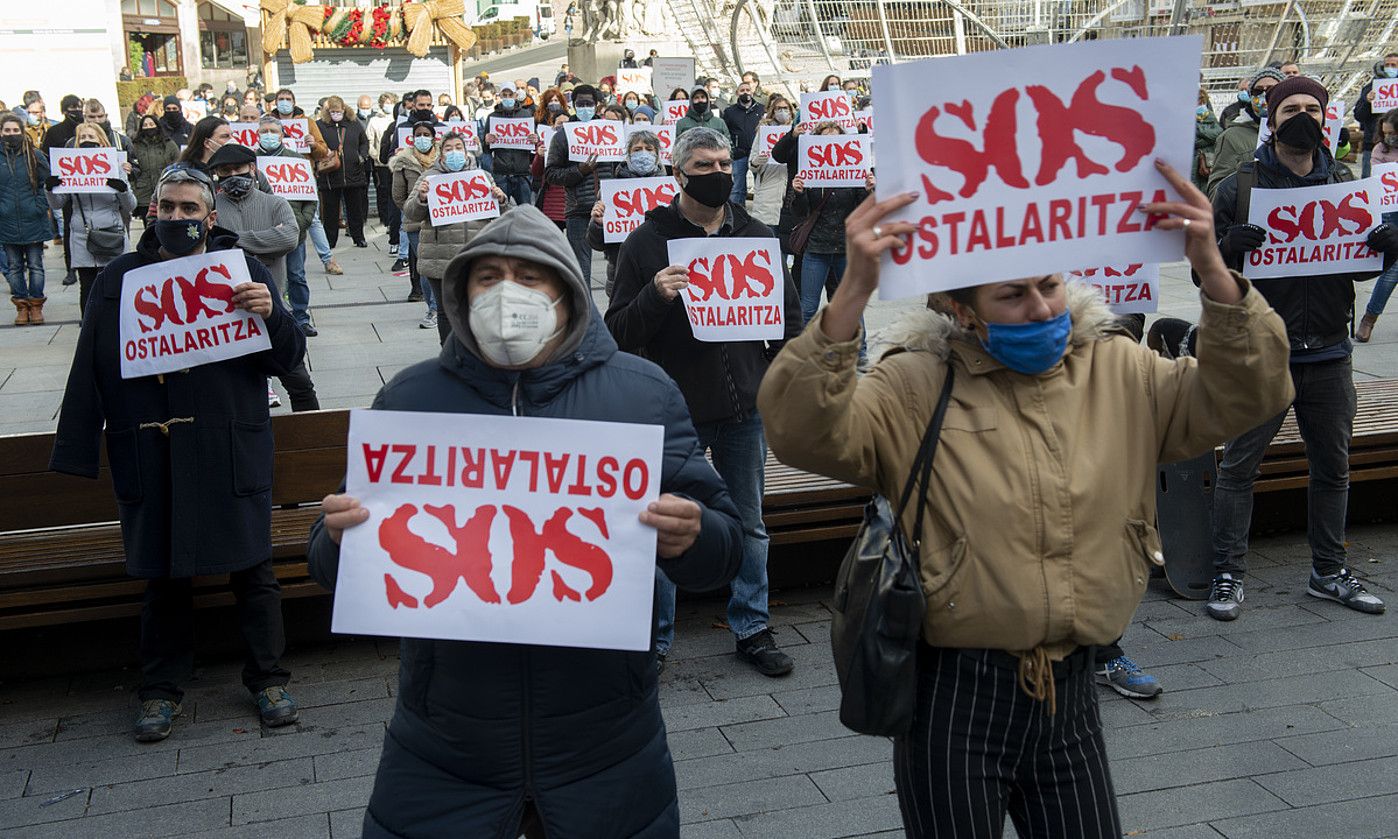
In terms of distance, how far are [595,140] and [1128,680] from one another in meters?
8.77

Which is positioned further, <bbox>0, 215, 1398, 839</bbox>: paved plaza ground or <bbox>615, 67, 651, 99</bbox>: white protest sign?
<bbox>615, 67, 651, 99</bbox>: white protest sign

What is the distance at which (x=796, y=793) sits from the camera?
4.42 metres

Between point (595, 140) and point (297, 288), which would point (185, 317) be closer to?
point (297, 288)

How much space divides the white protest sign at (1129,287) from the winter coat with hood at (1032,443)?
2.76m

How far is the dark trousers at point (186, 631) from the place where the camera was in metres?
4.97

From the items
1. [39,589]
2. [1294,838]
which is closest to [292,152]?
[39,589]

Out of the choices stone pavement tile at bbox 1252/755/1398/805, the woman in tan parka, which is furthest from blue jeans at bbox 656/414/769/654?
the woman in tan parka

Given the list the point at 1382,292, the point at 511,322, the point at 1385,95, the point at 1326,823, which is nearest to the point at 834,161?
the point at 1382,292

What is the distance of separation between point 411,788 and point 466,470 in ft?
2.04

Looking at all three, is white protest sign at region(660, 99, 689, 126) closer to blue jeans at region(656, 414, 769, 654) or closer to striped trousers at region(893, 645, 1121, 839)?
blue jeans at region(656, 414, 769, 654)

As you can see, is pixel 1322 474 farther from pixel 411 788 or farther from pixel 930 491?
pixel 411 788

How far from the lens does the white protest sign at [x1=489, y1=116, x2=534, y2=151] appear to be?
15.1 m

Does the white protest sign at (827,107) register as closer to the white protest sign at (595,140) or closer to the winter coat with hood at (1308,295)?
the white protest sign at (595,140)

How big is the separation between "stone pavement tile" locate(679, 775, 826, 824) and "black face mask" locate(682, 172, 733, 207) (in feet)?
6.86
